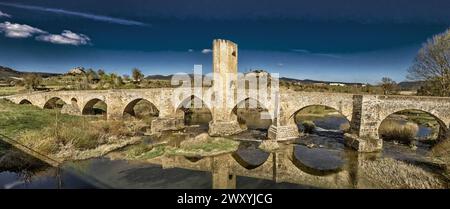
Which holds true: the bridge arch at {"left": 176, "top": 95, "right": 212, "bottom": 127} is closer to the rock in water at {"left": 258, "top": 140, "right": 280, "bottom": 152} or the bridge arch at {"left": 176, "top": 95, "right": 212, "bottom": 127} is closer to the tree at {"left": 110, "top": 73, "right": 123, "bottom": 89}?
the rock in water at {"left": 258, "top": 140, "right": 280, "bottom": 152}

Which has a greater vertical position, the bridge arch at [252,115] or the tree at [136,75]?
the tree at [136,75]

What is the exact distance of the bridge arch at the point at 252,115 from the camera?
82.8ft

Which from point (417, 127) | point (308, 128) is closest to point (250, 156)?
point (308, 128)

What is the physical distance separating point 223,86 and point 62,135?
1284 centimetres

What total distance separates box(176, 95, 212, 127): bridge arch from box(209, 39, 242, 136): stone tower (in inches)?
74.8

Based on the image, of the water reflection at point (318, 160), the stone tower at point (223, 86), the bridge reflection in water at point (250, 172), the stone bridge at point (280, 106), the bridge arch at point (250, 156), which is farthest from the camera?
the stone tower at point (223, 86)

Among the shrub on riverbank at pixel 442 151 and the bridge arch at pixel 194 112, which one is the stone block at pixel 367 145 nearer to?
the shrub on riverbank at pixel 442 151

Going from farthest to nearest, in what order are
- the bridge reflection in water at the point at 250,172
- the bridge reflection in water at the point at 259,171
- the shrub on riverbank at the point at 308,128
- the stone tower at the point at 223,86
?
1. the shrub on riverbank at the point at 308,128
2. the stone tower at the point at 223,86
3. the bridge reflection in water at the point at 259,171
4. the bridge reflection in water at the point at 250,172

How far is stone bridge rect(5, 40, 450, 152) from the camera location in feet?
58.5

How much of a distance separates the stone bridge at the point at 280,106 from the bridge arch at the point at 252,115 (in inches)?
33.2

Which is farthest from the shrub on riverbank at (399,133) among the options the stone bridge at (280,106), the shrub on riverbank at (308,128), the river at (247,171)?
the shrub on riverbank at (308,128)

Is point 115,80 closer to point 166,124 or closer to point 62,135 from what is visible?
point 166,124

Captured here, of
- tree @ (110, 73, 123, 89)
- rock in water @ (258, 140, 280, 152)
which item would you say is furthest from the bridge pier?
tree @ (110, 73, 123, 89)

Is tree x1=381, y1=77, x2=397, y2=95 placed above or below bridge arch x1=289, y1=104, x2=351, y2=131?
above
